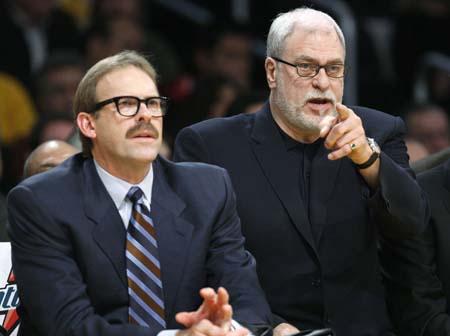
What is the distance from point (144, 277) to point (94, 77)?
→ 2.10 ft

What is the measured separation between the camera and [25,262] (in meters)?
3.62

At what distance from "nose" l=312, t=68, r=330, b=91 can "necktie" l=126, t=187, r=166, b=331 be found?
77cm

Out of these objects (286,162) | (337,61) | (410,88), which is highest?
(337,61)

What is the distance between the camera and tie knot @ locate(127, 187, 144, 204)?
12.3 feet

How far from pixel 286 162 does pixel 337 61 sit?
0.40 metres

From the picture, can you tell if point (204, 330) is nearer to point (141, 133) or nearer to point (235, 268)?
point (235, 268)

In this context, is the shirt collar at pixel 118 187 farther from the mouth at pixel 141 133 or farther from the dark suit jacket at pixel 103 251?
the mouth at pixel 141 133

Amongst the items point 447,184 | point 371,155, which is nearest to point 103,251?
A: point 371,155

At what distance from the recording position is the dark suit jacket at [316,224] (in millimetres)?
4074

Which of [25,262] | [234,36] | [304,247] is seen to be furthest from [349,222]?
[234,36]

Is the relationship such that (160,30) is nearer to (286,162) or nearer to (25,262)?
(286,162)

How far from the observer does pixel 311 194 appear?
4.16 meters

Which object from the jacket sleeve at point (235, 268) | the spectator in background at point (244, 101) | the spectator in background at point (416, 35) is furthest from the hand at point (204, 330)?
the spectator in background at point (416, 35)

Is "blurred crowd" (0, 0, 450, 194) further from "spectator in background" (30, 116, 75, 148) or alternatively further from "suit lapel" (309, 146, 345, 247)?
"suit lapel" (309, 146, 345, 247)
